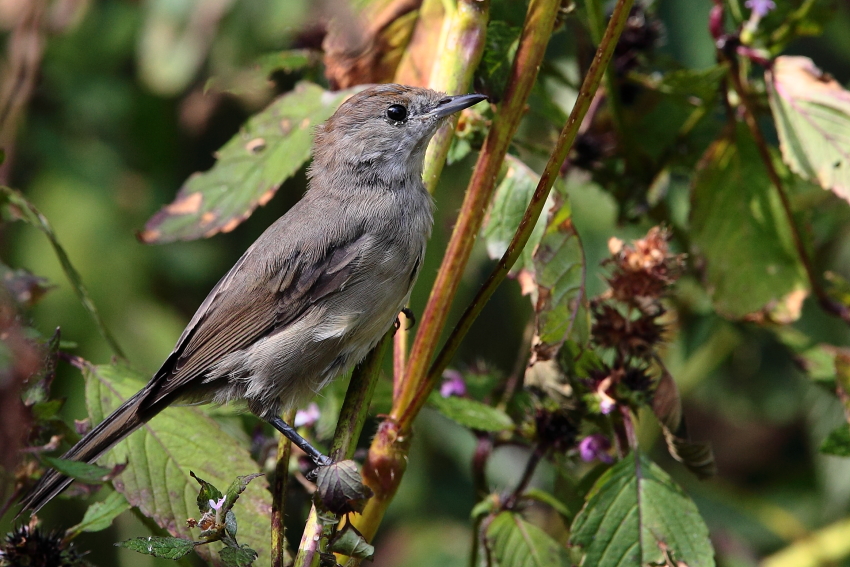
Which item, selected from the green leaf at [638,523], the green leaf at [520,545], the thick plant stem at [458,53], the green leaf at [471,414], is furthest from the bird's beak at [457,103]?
the green leaf at [520,545]

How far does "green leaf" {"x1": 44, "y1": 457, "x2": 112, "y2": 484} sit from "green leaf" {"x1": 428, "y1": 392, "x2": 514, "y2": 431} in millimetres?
1140

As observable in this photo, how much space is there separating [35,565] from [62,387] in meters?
2.06

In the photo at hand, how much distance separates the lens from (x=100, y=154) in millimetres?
5105

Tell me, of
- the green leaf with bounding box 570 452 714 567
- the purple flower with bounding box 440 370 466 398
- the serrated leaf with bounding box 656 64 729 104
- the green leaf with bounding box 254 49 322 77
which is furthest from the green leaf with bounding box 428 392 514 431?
the green leaf with bounding box 254 49 322 77

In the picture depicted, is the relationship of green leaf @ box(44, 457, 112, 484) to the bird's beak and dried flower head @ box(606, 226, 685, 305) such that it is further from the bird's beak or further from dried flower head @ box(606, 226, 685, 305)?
dried flower head @ box(606, 226, 685, 305)

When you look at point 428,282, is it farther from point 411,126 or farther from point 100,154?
point 100,154

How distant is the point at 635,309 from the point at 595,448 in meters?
0.44

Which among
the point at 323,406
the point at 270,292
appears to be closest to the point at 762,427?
the point at 323,406

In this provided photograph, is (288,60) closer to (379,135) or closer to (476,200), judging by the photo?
(379,135)

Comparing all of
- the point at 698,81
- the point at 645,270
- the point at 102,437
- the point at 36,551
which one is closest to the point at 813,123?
the point at 698,81

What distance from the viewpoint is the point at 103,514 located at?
95.4 inches

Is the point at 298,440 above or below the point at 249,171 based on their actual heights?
below

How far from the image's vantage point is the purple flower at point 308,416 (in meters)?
2.98

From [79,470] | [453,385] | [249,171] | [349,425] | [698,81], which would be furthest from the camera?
[453,385]
